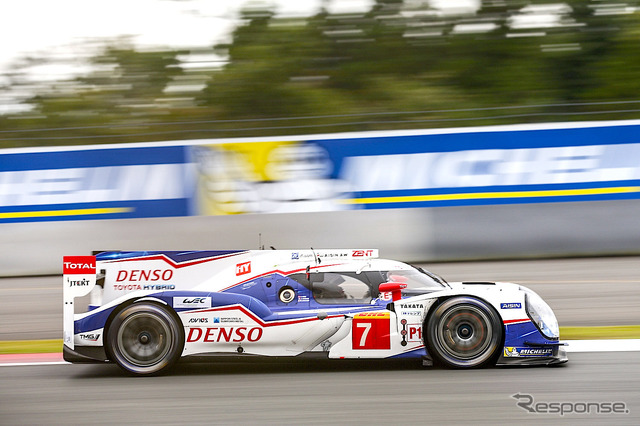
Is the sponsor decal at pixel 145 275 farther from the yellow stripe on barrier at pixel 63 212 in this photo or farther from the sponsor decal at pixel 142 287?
the yellow stripe on barrier at pixel 63 212

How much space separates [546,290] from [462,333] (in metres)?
4.42

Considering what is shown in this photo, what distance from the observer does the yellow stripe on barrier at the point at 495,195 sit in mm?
12539

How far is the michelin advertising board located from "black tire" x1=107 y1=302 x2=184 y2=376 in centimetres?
596

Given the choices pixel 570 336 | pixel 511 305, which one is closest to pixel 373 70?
pixel 570 336


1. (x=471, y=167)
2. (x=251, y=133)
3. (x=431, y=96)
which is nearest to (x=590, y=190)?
(x=471, y=167)

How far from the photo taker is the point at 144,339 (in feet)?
22.9

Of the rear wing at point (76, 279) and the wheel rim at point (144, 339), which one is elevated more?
the rear wing at point (76, 279)

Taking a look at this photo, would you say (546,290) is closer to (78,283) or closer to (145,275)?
(145,275)

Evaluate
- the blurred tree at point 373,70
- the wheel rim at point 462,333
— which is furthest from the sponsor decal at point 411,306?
the blurred tree at point 373,70

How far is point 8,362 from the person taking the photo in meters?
8.05

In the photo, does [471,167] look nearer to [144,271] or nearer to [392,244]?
[392,244]

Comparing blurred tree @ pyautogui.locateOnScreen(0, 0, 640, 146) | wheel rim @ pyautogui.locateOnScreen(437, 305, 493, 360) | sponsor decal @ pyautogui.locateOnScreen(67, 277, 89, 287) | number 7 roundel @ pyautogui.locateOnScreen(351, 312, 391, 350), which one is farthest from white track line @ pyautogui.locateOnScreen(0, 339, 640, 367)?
blurred tree @ pyautogui.locateOnScreen(0, 0, 640, 146)

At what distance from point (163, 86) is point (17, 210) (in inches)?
213

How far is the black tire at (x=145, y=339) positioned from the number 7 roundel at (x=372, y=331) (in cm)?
158
